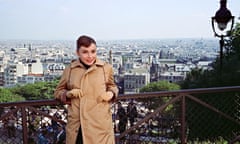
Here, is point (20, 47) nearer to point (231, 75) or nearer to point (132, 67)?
point (132, 67)

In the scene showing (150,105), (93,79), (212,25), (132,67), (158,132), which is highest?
(212,25)

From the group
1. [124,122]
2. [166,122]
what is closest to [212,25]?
[166,122]

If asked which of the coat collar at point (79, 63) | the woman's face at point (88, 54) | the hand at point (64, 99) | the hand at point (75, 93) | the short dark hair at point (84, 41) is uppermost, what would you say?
the short dark hair at point (84, 41)

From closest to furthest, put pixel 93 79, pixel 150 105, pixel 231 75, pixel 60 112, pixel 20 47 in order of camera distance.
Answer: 1. pixel 93 79
2. pixel 60 112
3. pixel 150 105
4. pixel 231 75
5. pixel 20 47

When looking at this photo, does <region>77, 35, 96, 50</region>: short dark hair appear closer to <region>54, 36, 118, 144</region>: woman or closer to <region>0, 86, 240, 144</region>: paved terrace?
<region>54, 36, 118, 144</region>: woman

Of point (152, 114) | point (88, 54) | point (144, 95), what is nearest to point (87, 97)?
point (88, 54)

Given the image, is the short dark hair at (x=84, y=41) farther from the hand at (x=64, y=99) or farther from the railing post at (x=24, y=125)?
the railing post at (x=24, y=125)

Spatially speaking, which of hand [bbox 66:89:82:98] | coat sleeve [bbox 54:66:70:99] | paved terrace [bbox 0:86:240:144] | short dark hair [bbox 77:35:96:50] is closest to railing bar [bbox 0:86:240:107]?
paved terrace [bbox 0:86:240:144]

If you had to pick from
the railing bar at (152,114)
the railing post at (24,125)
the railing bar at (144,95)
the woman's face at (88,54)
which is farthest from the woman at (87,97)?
the railing bar at (152,114)
